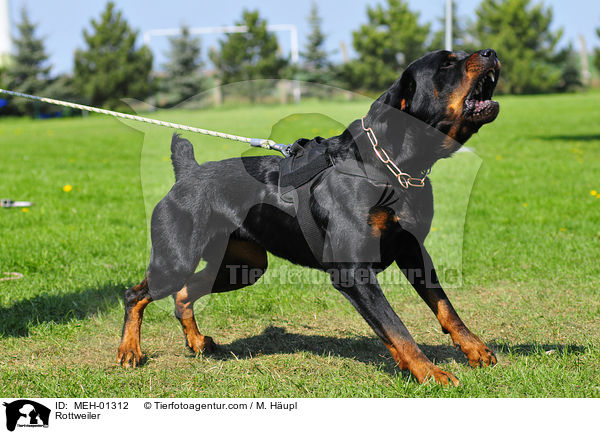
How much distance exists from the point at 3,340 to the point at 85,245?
7.78 feet

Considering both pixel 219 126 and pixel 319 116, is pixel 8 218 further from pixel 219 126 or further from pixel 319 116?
pixel 319 116

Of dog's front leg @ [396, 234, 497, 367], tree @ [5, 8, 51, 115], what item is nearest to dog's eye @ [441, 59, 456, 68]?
dog's front leg @ [396, 234, 497, 367]

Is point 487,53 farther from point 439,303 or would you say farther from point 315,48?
point 315,48

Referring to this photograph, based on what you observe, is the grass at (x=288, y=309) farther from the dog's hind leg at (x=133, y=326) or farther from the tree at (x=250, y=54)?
the tree at (x=250, y=54)

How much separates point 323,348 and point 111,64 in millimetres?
53013

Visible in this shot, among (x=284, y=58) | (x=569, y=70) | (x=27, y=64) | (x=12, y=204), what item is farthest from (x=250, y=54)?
(x=12, y=204)

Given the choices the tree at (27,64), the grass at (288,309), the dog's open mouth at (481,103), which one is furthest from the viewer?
the tree at (27,64)

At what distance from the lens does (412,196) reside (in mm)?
3203

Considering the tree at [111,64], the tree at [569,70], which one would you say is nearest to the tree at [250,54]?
the tree at [111,64]

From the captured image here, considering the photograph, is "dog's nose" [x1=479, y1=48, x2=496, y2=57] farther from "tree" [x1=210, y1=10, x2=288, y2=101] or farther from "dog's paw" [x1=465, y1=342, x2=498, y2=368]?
"tree" [x1=210, y1=10, x2=288, y2=101]

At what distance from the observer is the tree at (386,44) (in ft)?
176
